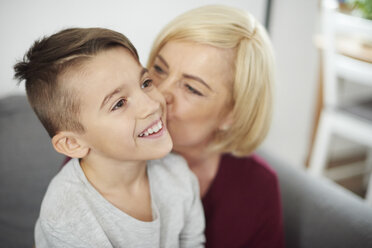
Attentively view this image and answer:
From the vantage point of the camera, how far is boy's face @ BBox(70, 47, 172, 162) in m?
0.58

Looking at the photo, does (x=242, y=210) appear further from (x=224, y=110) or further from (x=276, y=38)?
(x=276, y=38)

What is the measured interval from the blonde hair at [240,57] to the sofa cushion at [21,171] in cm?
34

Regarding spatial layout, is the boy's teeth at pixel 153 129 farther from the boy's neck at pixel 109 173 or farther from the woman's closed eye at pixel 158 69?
the woman's closed eye at pixel 158 69

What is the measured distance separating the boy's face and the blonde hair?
250 millimetres

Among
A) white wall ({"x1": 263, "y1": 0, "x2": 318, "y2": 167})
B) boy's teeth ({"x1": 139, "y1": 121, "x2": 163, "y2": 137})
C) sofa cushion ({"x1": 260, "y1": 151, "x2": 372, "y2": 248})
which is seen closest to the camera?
boy's teeth ({"x1": 139, "y1": 121, "x2": 163, "y2": 137})

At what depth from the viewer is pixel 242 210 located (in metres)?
1.06

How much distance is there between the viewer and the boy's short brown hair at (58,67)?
21.2 inches

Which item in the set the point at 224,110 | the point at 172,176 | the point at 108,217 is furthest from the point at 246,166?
the point at 108,217

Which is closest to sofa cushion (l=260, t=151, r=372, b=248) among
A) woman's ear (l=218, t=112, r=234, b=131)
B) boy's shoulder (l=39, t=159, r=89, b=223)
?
woman's ear (l=218, t=112, r=234, b=131)

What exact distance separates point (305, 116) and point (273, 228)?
849 millimetres

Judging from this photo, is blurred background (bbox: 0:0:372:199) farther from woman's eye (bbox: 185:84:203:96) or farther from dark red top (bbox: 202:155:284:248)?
dark red top (bbox: 202:155:284:248)

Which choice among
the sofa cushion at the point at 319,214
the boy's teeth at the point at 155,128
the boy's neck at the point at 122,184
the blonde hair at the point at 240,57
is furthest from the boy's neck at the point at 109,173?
the sofa cushion at the point at 319,214

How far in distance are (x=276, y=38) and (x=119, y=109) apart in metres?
1.02

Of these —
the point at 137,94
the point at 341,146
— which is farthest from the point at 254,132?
the point at 341,146
